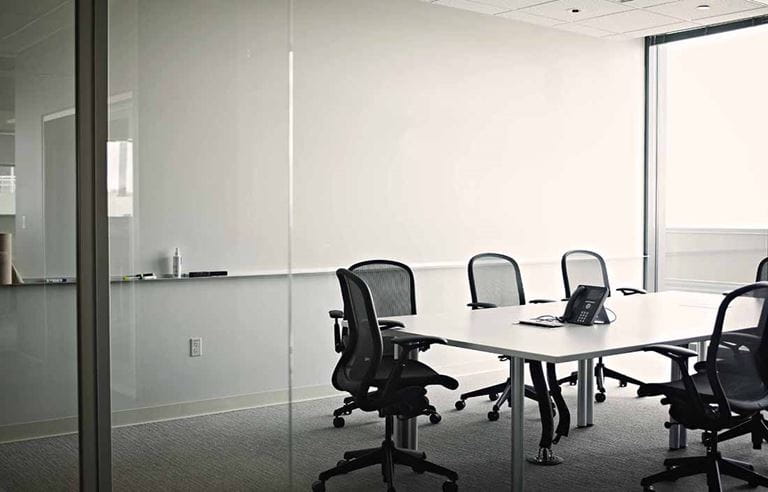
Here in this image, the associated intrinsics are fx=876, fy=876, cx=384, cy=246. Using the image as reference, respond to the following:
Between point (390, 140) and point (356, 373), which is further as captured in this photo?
point (390, 140)

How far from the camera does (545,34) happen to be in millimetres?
8094

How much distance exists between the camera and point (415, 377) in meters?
4.39

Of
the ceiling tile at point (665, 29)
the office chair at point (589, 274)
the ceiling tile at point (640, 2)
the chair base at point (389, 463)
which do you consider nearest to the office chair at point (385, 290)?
the chair base at point (389, 463)

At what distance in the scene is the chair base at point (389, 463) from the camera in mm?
4352

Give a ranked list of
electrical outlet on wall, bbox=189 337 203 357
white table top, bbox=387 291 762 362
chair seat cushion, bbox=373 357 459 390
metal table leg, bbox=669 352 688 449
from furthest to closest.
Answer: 1. metal table leg, bbox=669 352 688 449
2. chair seat cushion, bbox=373 357 459 390
3. white table top, bbox=387 291 762 362
4. electrical outlet on wall, bbox=189 337 203 357

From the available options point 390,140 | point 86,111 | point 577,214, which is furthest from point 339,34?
point 86,111

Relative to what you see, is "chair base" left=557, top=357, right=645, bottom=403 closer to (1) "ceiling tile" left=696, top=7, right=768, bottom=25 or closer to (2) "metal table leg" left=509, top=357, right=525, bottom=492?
(2) "metal table leg" left=509, top=357, right=525, bottom=492

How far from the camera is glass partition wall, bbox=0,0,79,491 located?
9.83 feet

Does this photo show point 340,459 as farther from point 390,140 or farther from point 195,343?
point 390,140

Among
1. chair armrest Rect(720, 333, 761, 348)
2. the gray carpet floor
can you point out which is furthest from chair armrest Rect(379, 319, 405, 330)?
chair armrest Rect(720, 333, 761, 348)

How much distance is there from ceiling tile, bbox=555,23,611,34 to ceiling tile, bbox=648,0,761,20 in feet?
2.40

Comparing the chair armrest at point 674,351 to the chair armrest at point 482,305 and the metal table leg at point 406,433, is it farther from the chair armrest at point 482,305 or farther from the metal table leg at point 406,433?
the chair armrest at point 482,305

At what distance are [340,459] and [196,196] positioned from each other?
7.94 feet

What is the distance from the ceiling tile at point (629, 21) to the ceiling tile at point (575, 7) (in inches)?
6.3
